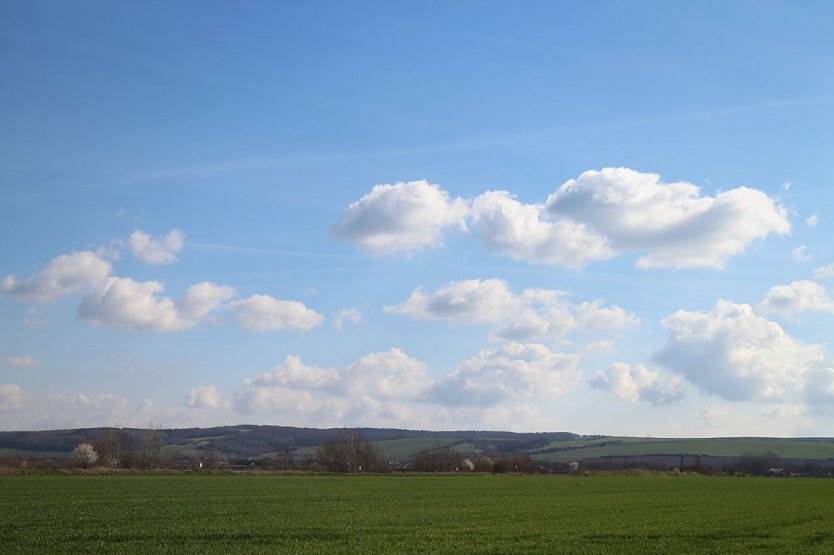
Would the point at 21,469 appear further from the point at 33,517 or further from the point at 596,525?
the point at 596,525

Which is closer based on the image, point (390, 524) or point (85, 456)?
point (390, 524)

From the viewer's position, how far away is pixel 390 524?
34.3m

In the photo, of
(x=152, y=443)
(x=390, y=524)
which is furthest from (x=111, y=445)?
(x=390, y=524)

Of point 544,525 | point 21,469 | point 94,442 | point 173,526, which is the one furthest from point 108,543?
point 94,442

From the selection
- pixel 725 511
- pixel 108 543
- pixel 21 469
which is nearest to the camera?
pixel 108 543

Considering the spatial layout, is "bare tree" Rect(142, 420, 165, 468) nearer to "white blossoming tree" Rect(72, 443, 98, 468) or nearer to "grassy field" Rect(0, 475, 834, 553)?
"white blossoming tree" Rect(72, 443, 98, 468)

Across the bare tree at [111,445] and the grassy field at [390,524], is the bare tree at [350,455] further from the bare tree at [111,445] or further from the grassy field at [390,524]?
the grassy field at [390,524]

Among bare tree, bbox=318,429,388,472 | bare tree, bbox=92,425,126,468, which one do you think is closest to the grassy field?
bare tree, bbox=92,425,126,468

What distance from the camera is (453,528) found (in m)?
32.8

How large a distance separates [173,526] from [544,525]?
15.8 metres

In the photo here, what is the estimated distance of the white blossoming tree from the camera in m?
117

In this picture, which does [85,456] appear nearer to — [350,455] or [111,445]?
[111,445]

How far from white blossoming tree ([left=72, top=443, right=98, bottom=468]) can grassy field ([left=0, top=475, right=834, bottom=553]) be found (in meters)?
66.6

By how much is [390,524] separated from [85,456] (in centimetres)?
10010
